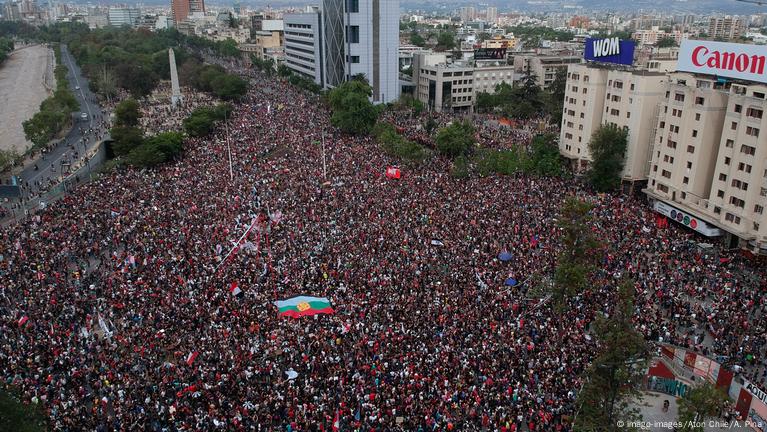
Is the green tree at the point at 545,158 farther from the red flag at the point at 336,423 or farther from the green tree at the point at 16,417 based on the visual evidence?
the green tree at the point at 16,417

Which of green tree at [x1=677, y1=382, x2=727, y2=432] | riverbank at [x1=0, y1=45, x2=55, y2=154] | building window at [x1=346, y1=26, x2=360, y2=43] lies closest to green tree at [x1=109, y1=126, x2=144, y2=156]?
riverbank at [x1=0, y1=45, x2=55, y2=154]

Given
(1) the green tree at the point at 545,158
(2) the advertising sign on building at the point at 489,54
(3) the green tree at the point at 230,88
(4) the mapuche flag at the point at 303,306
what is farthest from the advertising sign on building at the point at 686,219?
(2) the advertising sign on building at the point at 489,54

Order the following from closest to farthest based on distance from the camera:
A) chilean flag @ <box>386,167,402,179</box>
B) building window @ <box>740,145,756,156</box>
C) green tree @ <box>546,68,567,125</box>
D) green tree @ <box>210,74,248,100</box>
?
building window @ <box>740,145,756,156</box>, chilean flag @ <box>386,167,402,179</box>, green tree @ <box>546,68,567,125</box>, green tree @ <box>210,74,248,100</box>

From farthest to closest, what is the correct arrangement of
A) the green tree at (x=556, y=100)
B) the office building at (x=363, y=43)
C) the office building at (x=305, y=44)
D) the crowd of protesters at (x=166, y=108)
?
1. the office building at (x=305, y=44)
2. the office building at (x=363, y=43)
3. the crowd of protesters at (x=166, y=108)
4. the green tree at (x=556, y=100)

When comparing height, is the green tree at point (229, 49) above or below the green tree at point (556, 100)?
above

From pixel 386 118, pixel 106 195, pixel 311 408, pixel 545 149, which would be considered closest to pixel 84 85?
pixel 386 118

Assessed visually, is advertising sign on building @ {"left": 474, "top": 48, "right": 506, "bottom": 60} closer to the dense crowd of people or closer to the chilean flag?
the chilean flag
